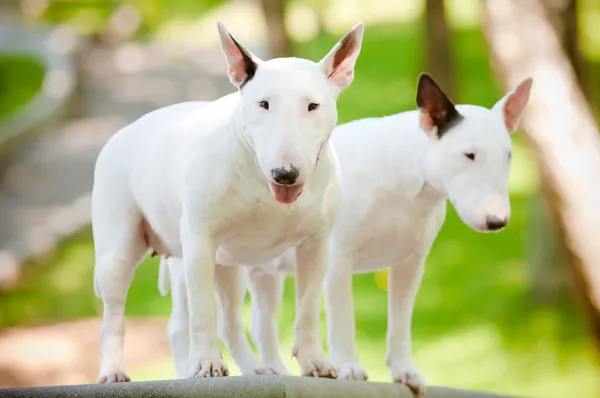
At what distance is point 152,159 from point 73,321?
663 centimetres

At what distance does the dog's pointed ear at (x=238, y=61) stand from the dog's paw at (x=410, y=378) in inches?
41.2

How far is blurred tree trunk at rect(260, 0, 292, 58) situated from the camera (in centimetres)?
870

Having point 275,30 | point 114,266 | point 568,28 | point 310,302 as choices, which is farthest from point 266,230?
point 275,30

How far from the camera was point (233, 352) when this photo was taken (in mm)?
2980

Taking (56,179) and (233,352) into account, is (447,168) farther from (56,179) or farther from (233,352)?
(56,179)

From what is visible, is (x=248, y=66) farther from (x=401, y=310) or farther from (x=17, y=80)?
(x=17, y=80)

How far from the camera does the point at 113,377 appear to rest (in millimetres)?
2678

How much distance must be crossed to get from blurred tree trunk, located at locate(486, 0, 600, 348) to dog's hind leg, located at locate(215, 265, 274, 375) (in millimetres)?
1505

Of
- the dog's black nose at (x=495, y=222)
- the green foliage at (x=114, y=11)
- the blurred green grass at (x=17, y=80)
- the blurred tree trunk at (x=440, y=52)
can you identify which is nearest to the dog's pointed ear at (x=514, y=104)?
the dog's black nose at (x=495, y=222)

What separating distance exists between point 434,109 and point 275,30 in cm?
613

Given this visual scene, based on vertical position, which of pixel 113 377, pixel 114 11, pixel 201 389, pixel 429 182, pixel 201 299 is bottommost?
pixel 201 389

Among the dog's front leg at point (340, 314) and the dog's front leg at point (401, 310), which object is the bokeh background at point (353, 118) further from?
the dog's front leg at point (340, 314)

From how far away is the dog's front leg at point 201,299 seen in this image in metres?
2.50

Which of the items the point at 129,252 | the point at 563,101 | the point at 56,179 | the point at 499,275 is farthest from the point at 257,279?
the point at 56,179
